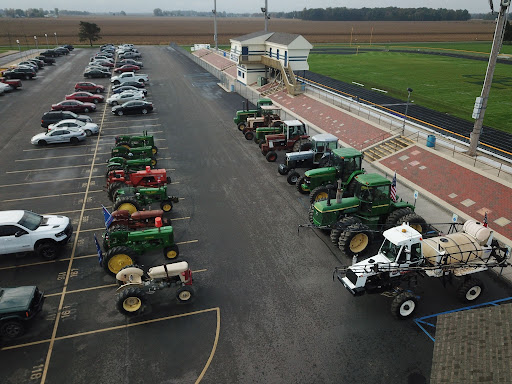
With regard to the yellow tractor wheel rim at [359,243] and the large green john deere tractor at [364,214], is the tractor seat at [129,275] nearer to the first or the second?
the large green john deere tractor at [364,214]

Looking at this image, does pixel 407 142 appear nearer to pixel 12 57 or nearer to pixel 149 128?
pixel 149 128

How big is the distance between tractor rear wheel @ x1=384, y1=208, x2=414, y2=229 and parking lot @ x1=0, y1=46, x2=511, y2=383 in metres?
2.80

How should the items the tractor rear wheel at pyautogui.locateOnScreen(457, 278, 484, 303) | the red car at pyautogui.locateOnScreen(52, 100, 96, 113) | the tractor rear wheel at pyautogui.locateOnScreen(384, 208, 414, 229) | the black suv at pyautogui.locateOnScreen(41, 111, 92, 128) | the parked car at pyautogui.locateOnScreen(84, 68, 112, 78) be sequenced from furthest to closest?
the parked car at pyautogui.locateOnScreen(84, 68, 112, 78)
the red car at pyautogui.locateOnScreen(52, 100, 96, 113)
the black suv at pyautogui.locateOnScreen(41, 111, 92, 128)
the tractor rear wheel at pyautogui.locateOnScreen(384, 208, 414, 229)
the tractor rear wheel at pyautogui.locateOnScreen(457, 278, 484, 303)

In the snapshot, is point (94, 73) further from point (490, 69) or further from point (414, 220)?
point (414, 220)

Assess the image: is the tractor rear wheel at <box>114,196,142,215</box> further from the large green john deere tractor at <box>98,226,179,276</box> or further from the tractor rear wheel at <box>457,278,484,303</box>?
the tractor rear wheel at <box>457,278,484,303</box>

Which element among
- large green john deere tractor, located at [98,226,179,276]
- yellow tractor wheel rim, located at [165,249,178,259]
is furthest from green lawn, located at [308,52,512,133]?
large green john deere tractor, located at [98,226,179,276]

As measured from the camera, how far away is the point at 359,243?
1573 centimetres

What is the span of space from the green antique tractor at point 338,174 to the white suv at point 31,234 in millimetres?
12110

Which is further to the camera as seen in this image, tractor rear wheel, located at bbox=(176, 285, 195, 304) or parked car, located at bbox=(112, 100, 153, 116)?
parked car, located at bbox=(112, 100, 153, 116)

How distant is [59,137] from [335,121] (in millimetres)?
23731

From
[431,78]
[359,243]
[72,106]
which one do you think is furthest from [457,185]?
[431,78]

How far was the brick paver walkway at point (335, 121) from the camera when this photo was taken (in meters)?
29.1

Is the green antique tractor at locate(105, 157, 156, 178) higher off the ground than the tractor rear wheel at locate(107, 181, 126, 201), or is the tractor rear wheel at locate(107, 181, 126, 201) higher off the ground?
the green antique tractor at locate(105, 157, 156, 178)

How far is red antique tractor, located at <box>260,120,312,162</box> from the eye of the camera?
26625 mm
